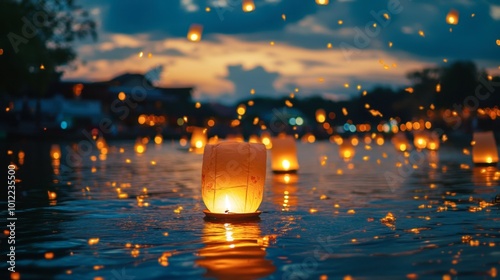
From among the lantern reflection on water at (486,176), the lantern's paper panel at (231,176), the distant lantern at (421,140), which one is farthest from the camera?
the distant lantern at (421,140)

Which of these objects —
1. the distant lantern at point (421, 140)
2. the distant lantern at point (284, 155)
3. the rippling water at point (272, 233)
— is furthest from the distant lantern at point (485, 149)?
the distant lantern at point (421, 140)

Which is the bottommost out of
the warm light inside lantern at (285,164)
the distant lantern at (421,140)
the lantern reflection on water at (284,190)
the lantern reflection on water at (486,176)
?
the lantern reflection on water at (284,190)

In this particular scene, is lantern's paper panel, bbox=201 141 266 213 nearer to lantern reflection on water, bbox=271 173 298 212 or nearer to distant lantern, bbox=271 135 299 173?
lantern reflection on water, bbox=271 173 298 212

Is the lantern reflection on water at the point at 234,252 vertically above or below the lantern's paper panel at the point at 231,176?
below

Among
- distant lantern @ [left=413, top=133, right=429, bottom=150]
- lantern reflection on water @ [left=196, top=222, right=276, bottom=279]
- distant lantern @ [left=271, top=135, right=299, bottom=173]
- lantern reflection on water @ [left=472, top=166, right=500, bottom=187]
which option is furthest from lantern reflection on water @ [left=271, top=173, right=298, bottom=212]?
distant lantern @ [left=413, top=133, right=429, bottom=150]

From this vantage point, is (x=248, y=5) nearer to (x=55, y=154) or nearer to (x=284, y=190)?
(x=284, y=190)

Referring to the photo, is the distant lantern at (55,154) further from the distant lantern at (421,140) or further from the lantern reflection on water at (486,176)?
the distant lantern at (421,140)
